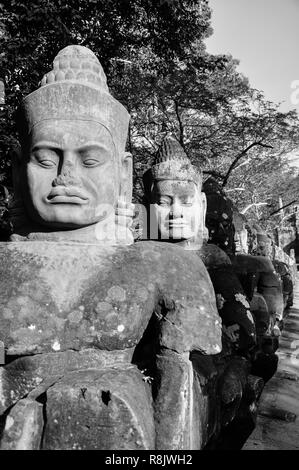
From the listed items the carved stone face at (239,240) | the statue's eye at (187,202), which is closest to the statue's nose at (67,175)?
the statue's eye at (187,202)

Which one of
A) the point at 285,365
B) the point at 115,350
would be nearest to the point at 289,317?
the point at 285,365

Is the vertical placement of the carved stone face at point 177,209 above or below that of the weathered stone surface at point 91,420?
above

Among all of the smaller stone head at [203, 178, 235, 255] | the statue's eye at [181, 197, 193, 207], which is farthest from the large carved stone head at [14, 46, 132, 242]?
the smaller stone head at [203, 178, 235, 255]

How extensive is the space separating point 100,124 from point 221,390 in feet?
5.01

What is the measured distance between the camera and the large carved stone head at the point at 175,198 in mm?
4027

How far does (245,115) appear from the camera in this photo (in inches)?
517

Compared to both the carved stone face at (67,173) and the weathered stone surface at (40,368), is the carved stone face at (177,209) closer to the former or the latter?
the carved stone face at (67,173)

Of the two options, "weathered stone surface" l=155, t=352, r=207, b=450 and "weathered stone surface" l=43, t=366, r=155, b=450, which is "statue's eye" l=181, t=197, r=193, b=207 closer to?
"weathered stone surface" l=155, t=352, r=207, b=450

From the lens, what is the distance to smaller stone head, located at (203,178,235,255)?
489cm

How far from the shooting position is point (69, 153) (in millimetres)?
2135

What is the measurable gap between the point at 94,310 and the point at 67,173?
676mm

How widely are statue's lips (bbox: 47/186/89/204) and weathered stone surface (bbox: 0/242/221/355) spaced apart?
0.21 m

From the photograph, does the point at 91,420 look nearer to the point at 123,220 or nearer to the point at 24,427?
the point at 24,427

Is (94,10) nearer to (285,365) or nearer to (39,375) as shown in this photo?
(285,365)
